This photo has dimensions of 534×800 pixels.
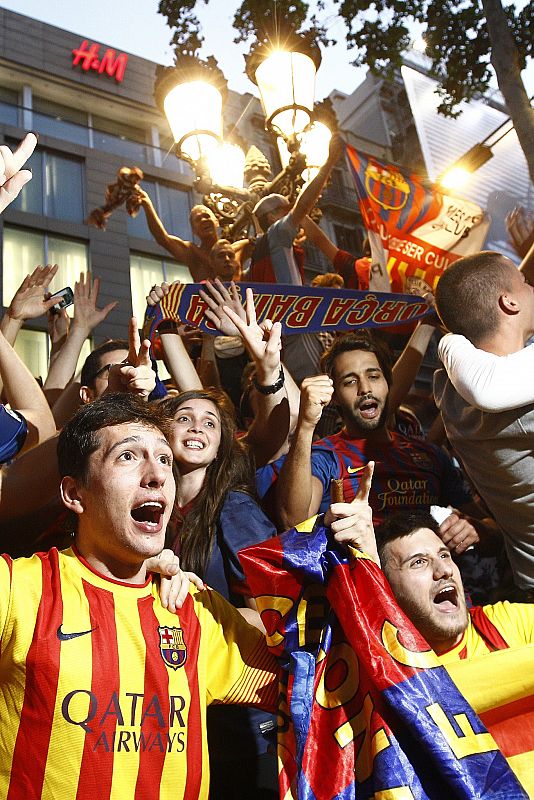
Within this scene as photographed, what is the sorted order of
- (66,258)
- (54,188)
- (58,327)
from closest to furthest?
(58,327) < (66,258) < (54,188)

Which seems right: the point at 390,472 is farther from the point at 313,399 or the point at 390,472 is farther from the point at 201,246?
the point at 201,246

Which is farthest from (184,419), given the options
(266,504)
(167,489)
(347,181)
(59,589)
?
(347,181)

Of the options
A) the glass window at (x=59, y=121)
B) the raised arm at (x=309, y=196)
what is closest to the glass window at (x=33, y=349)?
the glass window at (x=59, y=121)

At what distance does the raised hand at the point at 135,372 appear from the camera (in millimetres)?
2703

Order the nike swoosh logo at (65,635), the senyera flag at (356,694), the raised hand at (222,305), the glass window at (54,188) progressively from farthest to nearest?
the glass window at (54,188)
the raised hand at (222,305)
the nike swoosh logo at (65,635)
the senyera flag at (356,694)

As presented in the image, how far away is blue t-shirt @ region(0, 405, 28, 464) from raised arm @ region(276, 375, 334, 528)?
1.12 meters

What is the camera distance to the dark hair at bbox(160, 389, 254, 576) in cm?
266

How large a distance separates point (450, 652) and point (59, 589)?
1460mm

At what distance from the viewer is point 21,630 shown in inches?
67.9

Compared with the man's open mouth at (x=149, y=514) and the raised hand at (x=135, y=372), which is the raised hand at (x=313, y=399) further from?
the man's open mouth at (x=149, y=514)

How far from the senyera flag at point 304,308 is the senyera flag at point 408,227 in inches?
37.2

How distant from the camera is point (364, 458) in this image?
3.41 metres

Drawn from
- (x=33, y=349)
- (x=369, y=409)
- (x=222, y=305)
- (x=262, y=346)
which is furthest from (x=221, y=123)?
(x=33, y=349)

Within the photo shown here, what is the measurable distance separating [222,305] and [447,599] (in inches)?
79.0
